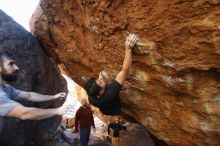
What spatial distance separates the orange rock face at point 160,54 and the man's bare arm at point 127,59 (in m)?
0.12

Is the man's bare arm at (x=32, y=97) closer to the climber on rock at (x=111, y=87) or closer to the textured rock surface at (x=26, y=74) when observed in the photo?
the climber on rock at (x=111, y=87)

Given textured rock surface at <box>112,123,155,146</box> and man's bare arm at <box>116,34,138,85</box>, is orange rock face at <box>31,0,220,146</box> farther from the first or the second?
textured rock surface at <box>112,123,155,146</box>

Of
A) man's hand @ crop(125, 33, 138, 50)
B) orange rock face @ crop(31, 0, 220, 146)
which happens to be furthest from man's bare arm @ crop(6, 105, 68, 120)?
orange rock face @ crop(31, 0, 220, 146)

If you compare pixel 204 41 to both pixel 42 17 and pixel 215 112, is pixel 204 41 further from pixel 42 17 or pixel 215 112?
pixel 42 17

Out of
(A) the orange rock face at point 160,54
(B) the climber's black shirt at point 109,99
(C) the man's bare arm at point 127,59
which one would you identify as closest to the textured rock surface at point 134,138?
(A) the orange rock face at point 160,54

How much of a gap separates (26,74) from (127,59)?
352 centimetres

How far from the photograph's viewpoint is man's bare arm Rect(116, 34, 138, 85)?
4.17 meters

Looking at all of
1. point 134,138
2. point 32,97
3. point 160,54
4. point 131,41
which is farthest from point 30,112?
point 134,138

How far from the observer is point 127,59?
4184 mm

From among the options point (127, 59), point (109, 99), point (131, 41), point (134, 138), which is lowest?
point (134, 138)

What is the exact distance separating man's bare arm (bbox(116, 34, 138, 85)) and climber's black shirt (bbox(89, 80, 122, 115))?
10 cm

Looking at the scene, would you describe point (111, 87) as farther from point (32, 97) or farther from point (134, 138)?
point (134, 138)

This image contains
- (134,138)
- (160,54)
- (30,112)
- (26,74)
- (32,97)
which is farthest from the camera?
(26,74)

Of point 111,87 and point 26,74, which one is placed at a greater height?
point 26,74
